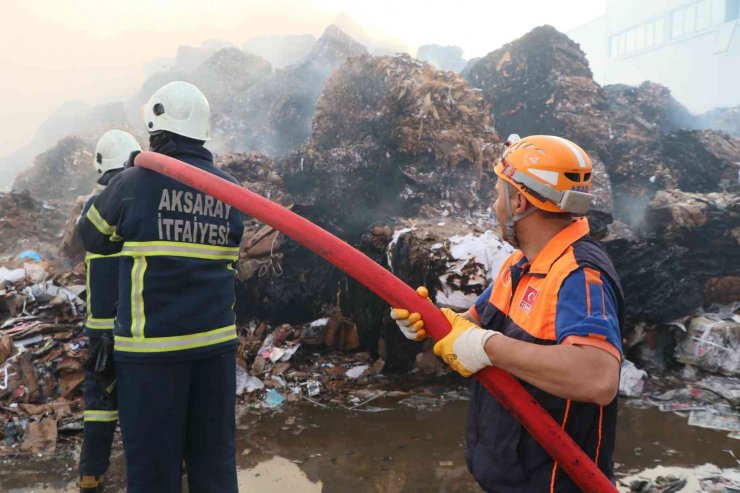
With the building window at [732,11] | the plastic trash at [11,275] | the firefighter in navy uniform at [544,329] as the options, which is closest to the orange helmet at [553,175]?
the firefighter in navy uniform at [544,329]

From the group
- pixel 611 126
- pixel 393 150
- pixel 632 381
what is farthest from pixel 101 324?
pixel 611 126

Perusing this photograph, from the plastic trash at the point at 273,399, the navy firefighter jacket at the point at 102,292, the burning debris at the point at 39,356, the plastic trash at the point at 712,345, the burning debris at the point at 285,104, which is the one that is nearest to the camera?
the navy firefighter jacket at the point at 102,292

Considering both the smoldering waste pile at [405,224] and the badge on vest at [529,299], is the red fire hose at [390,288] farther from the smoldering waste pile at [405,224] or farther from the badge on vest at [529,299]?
the smoldering waste pile at [405,224]

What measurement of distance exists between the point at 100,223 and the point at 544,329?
5.75 feet

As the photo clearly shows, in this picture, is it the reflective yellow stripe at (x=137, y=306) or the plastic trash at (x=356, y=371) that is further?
the plastic trash at (x=356, y=371)

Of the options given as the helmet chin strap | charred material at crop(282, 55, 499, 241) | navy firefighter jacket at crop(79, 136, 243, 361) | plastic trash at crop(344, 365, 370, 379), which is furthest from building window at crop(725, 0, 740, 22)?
navy firefighter jacket at crop(79, 136, 243, 361)

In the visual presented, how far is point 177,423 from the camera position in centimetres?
197

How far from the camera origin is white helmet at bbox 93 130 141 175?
3.21 metres

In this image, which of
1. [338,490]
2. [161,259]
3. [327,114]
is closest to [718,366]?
[338,490]

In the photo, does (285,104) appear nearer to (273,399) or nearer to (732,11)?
(273,399)

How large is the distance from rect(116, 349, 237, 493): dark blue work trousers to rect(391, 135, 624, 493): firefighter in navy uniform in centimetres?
103

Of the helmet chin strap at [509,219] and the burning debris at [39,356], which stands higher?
the helmet chin strap at [509,219]

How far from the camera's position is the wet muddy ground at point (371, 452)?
9.75 ft

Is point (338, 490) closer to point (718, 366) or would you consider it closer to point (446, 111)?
point (718, 366)
